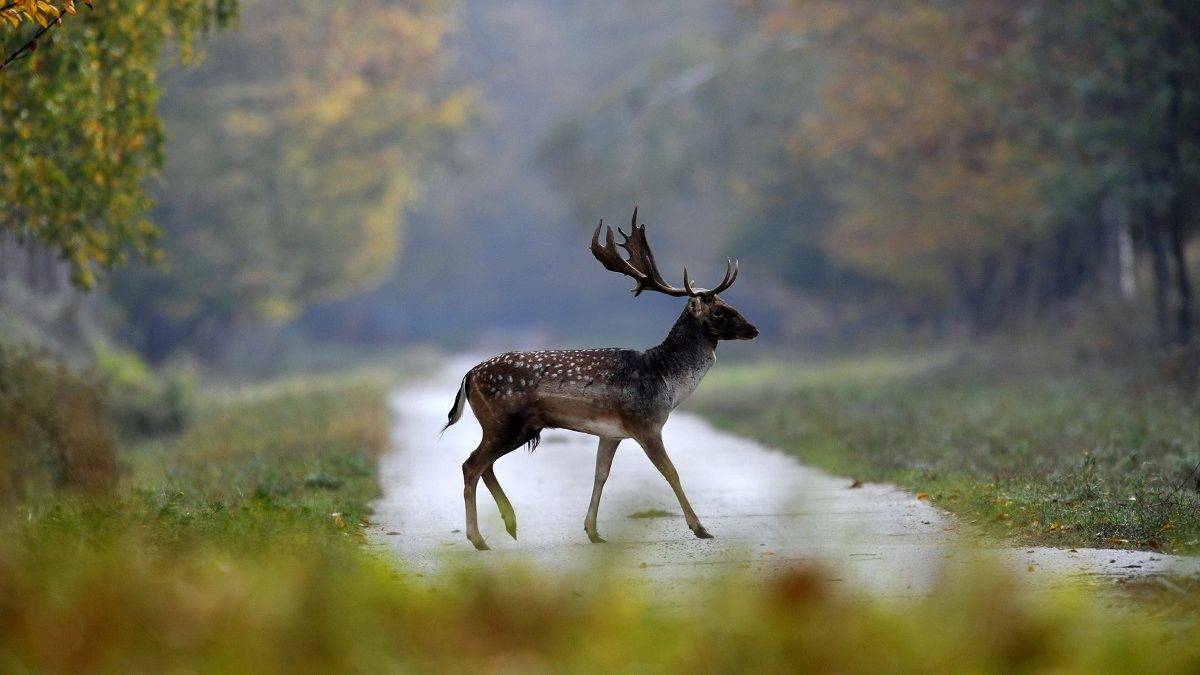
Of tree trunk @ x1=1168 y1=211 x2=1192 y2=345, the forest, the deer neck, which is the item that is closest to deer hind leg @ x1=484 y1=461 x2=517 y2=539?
the forest

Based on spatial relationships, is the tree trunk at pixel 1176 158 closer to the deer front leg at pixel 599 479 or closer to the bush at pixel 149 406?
the deer front leg at pixel 599 479

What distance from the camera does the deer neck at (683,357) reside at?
11.9 metres

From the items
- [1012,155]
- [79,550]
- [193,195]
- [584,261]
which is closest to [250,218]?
[193,195]

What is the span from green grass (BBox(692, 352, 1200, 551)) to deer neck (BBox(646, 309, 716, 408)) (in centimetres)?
224

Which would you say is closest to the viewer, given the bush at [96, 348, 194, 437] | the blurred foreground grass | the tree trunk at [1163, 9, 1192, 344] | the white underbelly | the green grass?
the blurred foreground grass

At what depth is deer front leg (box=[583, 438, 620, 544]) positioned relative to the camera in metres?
11.6

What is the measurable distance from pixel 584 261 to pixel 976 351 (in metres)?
65.0

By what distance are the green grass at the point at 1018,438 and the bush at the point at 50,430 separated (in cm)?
720

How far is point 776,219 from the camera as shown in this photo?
56.3m

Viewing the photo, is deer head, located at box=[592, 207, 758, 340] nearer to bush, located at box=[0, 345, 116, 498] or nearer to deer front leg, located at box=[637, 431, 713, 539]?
deer front leg, located at box=[637, 431, 713, 539]

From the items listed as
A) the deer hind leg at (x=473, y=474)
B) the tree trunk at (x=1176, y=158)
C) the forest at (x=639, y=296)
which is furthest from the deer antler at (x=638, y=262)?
the tree trunk at (x=1176, y=158)

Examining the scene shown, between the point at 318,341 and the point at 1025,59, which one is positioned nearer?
the point at 1025,59

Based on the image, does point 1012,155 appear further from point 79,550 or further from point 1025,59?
point 79,550

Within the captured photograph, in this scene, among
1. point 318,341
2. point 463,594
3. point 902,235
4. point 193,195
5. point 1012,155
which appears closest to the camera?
point 463,594
